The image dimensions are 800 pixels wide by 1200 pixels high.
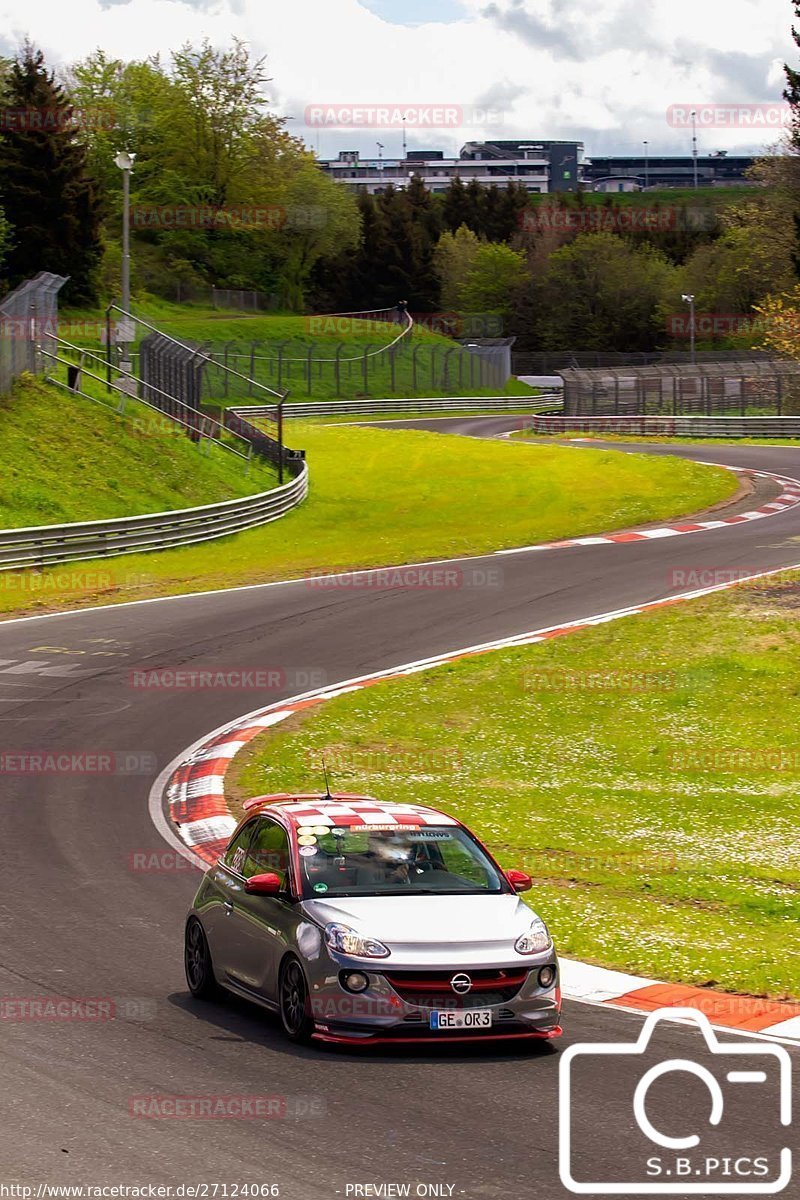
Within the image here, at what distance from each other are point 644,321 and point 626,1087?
402 feet

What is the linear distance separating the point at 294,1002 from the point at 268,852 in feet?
4.50

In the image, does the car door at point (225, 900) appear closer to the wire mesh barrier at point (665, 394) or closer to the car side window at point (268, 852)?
the car side window at point (268, 852)

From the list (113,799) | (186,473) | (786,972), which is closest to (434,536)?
(186,473)

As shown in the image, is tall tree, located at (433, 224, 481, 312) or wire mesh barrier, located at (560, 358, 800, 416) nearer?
wire mesh barrier, located at (560, 358, 800, 416)

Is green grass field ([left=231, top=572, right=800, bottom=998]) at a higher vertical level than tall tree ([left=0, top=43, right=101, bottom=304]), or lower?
lower

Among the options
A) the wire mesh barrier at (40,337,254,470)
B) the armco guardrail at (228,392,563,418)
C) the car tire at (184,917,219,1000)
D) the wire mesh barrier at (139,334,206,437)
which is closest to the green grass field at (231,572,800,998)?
the car tire at (184,917,219,1000)

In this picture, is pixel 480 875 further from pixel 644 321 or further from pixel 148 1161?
pixel 644 321

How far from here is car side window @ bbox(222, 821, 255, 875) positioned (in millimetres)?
10578

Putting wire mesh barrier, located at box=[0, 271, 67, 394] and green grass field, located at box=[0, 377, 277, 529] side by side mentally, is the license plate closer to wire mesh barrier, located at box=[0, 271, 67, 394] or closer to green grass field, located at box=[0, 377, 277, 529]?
green grass field, located at box=[0, 377, 277, 529]

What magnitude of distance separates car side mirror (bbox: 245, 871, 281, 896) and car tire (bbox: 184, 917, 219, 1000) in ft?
2.70

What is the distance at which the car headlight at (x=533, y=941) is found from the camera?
904 cm

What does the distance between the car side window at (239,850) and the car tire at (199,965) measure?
A: 0.44m

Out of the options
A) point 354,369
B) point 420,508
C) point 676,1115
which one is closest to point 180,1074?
point 676,1115

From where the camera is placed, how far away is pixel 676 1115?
302 inches
